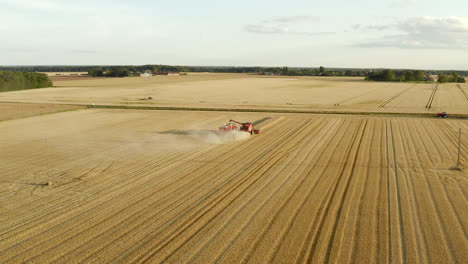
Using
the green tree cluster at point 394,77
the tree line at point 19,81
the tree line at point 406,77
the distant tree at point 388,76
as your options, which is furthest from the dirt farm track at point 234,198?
the tree line at point 406,77

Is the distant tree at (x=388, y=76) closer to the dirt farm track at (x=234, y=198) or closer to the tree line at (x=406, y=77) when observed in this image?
the tree line at (x=406, y=77)

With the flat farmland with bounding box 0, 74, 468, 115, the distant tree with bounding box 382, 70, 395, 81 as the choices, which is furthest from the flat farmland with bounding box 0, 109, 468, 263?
the distant tree with bounding box 382, 70, 395, 81

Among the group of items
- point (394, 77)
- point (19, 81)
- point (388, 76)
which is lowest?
point (19, 81)

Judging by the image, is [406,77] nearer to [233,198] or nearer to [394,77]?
[394,77]

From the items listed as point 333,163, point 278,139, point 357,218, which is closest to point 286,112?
point 278,139

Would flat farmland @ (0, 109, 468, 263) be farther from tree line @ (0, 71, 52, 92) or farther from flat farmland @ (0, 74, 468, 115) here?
tree line @ (0, 71, 52, 92)

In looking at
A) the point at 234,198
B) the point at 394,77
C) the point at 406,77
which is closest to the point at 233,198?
the point at 234,198
